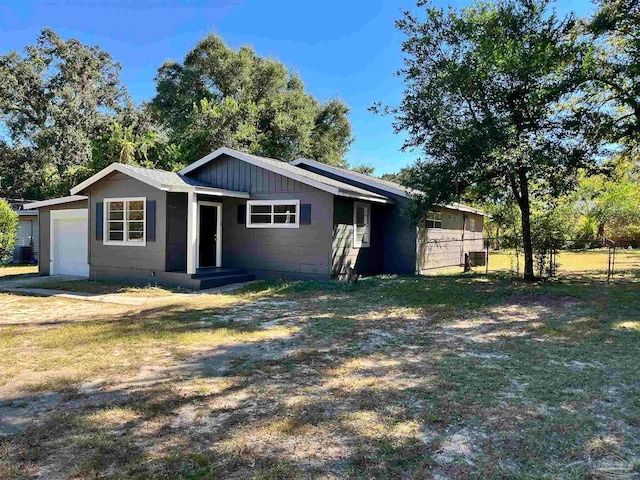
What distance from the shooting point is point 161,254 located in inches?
468

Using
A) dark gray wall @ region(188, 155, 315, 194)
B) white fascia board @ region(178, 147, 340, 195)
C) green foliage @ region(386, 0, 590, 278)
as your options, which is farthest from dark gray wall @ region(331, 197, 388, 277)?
green foliage @ region(386, 0, 590, 278)

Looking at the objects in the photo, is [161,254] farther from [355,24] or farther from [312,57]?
[312,57]

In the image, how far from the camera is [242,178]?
1317 cm

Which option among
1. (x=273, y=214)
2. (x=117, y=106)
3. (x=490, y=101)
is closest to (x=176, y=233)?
(x=273, y=214)

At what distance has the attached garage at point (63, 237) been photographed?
14602mm

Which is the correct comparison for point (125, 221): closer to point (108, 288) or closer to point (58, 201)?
point (108, 288)

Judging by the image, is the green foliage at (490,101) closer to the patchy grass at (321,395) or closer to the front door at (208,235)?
the patchy grass at (321,395)

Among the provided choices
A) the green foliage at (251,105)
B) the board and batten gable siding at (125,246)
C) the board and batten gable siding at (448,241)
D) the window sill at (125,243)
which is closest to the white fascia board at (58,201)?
the board and batten gable siding at (125,246)

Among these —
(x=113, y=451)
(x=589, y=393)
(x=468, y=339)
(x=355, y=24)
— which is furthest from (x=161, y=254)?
(x=355, y=24)

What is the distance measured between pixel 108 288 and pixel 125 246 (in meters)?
1.53

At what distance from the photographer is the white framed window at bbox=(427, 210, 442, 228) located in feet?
51.0

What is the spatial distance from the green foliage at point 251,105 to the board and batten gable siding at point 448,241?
12.5 metres

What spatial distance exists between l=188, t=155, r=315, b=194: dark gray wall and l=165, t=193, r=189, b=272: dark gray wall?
5.16 feet

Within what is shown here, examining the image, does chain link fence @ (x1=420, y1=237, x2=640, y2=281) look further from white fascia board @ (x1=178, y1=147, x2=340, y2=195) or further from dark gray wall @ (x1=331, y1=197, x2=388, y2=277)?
white fascia board @ (x1=178, y1=147, x2=340, y2=195)
